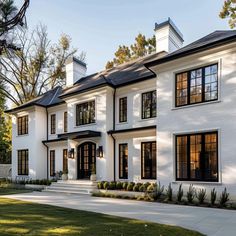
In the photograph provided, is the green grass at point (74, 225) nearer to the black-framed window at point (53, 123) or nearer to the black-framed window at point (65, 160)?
the black-framed window at point (65, 160)

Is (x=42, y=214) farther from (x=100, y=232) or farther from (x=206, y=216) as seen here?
(x=206, y=216)

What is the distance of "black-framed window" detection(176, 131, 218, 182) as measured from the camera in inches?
427

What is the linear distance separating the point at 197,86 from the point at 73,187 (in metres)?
8.69

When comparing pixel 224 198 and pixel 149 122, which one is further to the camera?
pixel 149 122

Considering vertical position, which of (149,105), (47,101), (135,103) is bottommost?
(149,105)

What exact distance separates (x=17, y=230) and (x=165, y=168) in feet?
23.9

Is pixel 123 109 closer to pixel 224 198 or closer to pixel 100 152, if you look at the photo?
pixel 100 152

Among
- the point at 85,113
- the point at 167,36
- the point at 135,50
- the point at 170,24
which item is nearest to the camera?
the point at 85,113

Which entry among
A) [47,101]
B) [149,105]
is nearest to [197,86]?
[149,105]

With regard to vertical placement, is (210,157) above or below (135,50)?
below

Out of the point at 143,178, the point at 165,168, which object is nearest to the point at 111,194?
the point at 143,178

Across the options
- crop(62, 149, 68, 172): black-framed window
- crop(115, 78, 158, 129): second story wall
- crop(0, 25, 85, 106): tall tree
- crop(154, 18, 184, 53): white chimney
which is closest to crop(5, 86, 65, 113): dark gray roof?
crop(62, 149, 68, 172): black-framed window

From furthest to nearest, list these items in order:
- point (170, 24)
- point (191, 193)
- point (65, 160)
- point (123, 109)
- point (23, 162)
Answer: point (23, 162) → point (65, 160) → point (170, 24) → point (123, 109) → point (191, 193)

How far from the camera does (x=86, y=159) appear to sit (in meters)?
16.7
